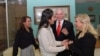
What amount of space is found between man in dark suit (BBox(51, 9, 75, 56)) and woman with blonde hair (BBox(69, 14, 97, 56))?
2.80 ft

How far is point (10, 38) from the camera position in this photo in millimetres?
6496

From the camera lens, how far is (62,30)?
3.74 metres

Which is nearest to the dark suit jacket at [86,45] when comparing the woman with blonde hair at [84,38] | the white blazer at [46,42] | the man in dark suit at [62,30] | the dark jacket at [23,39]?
the woman with blonde hair at [84,38]

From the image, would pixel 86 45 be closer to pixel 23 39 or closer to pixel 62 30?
pixel 62 30

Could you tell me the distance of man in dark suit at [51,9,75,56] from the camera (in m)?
3.86

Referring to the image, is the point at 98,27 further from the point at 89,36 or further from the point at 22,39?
the point at 89,36

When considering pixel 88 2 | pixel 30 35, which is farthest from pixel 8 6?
pixel 88 2

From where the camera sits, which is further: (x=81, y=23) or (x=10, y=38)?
(x=10, y=38)

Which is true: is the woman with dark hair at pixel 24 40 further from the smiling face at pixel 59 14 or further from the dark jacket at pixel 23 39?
the smiling face at pixel 59 14

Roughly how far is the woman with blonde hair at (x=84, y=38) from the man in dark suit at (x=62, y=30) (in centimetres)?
85

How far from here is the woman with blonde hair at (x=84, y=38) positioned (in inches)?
108

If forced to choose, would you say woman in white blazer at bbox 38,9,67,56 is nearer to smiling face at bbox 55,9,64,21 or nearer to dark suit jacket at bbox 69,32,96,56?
dark suit jacket at bbox 69,32,96,56

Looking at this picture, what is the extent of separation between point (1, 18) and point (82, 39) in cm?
419

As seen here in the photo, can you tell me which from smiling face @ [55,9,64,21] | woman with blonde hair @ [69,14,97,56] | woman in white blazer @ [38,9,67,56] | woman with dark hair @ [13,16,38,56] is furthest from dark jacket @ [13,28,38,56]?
woman with blonde hair @ [69,14,97,56]
